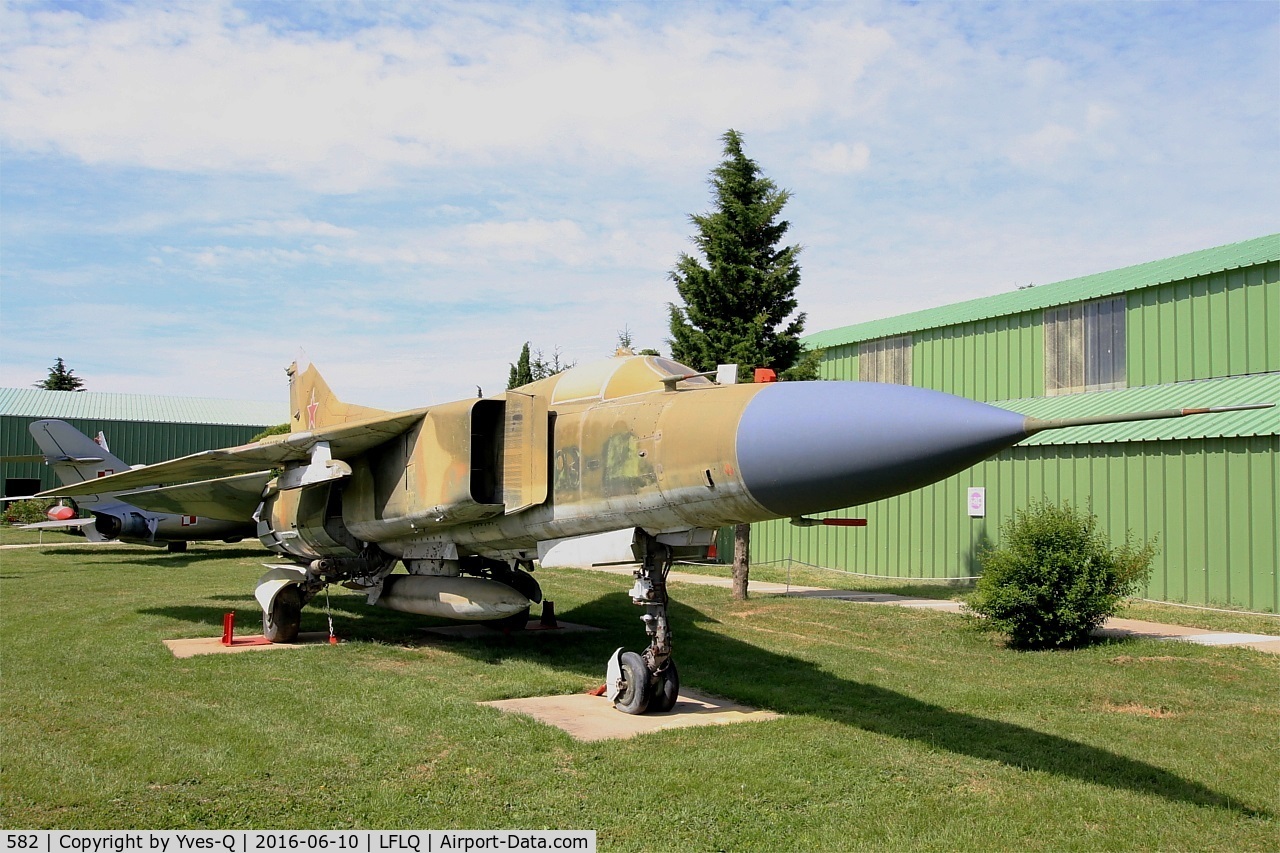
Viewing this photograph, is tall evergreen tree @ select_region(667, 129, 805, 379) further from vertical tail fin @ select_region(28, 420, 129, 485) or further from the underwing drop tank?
vertical tail fin @ select_region(28, 420, 129, 485)

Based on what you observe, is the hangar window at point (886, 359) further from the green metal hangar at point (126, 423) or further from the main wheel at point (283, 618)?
the green metal hangar at point (126, 423)

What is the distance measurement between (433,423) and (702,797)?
17.4 ft

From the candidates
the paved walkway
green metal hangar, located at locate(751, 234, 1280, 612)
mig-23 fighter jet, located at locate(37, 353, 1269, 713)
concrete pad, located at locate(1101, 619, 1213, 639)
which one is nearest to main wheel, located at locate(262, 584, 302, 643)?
mig-23 fighter jet, located at locate(37, 353, 1269, 713)

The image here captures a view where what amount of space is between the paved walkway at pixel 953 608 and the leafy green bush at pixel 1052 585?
1.03 m

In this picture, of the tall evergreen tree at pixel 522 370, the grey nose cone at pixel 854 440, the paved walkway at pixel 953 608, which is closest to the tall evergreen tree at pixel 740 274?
the paved walkway at pixel 953 608

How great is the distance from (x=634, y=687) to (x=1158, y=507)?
12.9 meters

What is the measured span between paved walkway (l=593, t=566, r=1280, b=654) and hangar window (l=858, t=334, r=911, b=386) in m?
7.13

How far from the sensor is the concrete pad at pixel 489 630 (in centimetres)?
1287

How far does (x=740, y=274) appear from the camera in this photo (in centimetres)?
1712

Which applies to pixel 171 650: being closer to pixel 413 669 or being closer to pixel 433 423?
pixel 413 669

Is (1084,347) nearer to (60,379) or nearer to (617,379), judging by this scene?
(617,379)

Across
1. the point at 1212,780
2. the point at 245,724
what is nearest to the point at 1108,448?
the point at 1212,780

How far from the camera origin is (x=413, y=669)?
1024cm

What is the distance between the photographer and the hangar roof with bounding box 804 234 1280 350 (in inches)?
679
